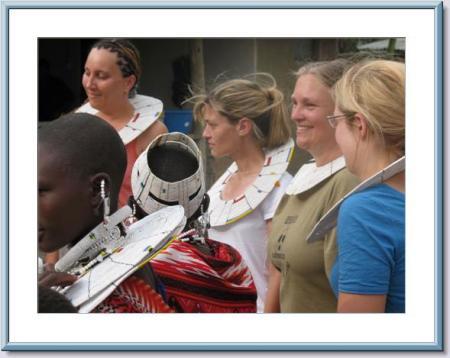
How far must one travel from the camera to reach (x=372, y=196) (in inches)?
99.7

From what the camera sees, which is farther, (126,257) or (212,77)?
(212,77)

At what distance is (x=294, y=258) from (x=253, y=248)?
142 mm

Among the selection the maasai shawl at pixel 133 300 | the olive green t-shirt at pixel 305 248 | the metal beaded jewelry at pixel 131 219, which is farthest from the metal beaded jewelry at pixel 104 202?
the olive green t-shirt at pixel 305 248

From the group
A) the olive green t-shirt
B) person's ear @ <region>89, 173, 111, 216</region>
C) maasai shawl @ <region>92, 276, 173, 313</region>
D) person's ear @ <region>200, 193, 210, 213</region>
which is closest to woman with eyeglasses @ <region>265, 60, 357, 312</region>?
the olive green t-shirt

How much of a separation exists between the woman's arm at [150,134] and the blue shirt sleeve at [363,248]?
2.12 ft

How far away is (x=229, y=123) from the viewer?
8.80 ft

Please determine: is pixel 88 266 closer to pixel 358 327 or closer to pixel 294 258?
pixel 294 258

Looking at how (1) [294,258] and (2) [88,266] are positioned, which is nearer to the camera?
(2) [88,266]

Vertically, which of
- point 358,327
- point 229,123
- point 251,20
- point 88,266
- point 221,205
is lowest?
point 358,327

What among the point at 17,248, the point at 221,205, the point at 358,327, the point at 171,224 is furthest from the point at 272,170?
the point at 17,248

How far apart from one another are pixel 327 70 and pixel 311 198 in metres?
0.42

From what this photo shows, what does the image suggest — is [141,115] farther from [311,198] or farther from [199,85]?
[311,198]

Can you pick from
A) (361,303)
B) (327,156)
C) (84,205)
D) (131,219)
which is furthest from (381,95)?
(84,205)

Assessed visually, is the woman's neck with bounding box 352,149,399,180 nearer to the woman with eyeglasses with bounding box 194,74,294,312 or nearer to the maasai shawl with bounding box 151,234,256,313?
the woman with eyeglasses with bounding box 194,74,294,312
